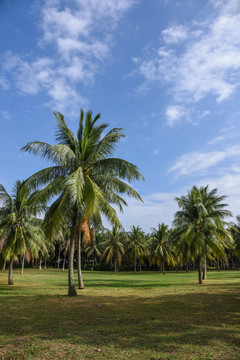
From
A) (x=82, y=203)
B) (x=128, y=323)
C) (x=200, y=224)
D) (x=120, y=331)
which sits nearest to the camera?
(x=120, y=331)

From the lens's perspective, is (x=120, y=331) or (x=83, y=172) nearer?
(x=120, y=331)

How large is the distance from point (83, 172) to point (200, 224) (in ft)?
41.1

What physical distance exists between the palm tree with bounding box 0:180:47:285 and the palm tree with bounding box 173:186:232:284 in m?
11.9

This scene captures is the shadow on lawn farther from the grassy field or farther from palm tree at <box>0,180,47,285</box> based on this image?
palm tree at <box>0,180,47,285</box>

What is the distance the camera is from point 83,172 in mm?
14906

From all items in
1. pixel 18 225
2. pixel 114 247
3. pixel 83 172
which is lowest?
pixel 114 247

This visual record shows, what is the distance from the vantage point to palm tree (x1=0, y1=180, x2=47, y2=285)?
20.2 meters

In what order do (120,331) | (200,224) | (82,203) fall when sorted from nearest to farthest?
(120,331), (82,203), (200,224)

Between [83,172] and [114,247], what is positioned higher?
[83,172]

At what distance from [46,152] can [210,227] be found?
15.0 meters

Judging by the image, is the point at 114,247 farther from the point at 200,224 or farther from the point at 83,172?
the point at 83,172

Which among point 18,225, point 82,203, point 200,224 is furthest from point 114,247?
point 82,203

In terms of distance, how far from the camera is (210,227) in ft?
73.0

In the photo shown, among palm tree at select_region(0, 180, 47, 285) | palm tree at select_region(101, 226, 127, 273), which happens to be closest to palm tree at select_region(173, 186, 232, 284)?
palm tree at select_region(0, 180, 47, 285)
